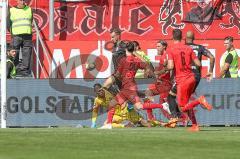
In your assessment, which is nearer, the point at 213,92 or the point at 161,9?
the point at 213,92

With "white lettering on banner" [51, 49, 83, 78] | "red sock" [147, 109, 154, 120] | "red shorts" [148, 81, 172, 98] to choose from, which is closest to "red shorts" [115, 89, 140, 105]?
"red sock" [147, 109, 154, 120]

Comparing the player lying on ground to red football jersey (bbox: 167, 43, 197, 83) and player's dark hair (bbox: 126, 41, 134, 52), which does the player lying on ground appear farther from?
red football jersey (bbox: 167, 43, 197, 83)

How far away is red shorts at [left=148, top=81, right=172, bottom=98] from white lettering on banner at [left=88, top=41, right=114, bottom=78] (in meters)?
2.90

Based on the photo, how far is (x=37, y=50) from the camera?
988 inches

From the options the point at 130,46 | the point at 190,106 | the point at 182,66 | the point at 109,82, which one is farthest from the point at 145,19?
the point at 190,106

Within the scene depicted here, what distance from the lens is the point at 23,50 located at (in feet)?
81.3

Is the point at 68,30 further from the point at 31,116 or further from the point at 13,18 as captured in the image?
the point at 31,116

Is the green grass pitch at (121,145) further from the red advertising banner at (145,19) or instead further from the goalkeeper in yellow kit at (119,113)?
the red advertising banner at (145,19)

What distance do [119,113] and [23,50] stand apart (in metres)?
4.42

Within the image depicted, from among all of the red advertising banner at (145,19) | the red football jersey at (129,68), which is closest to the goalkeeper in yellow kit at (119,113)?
the red football jersey at (129,68)

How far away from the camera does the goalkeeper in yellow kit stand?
21.5 metres

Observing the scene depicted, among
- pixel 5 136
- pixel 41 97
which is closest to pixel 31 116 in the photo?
pixel 41 97

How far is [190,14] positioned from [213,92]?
19.6ft

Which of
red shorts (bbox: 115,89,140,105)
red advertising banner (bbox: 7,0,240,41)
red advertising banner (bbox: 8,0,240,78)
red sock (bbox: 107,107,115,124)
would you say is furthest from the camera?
red advertising banner (bbox: 7,0,240,41)
